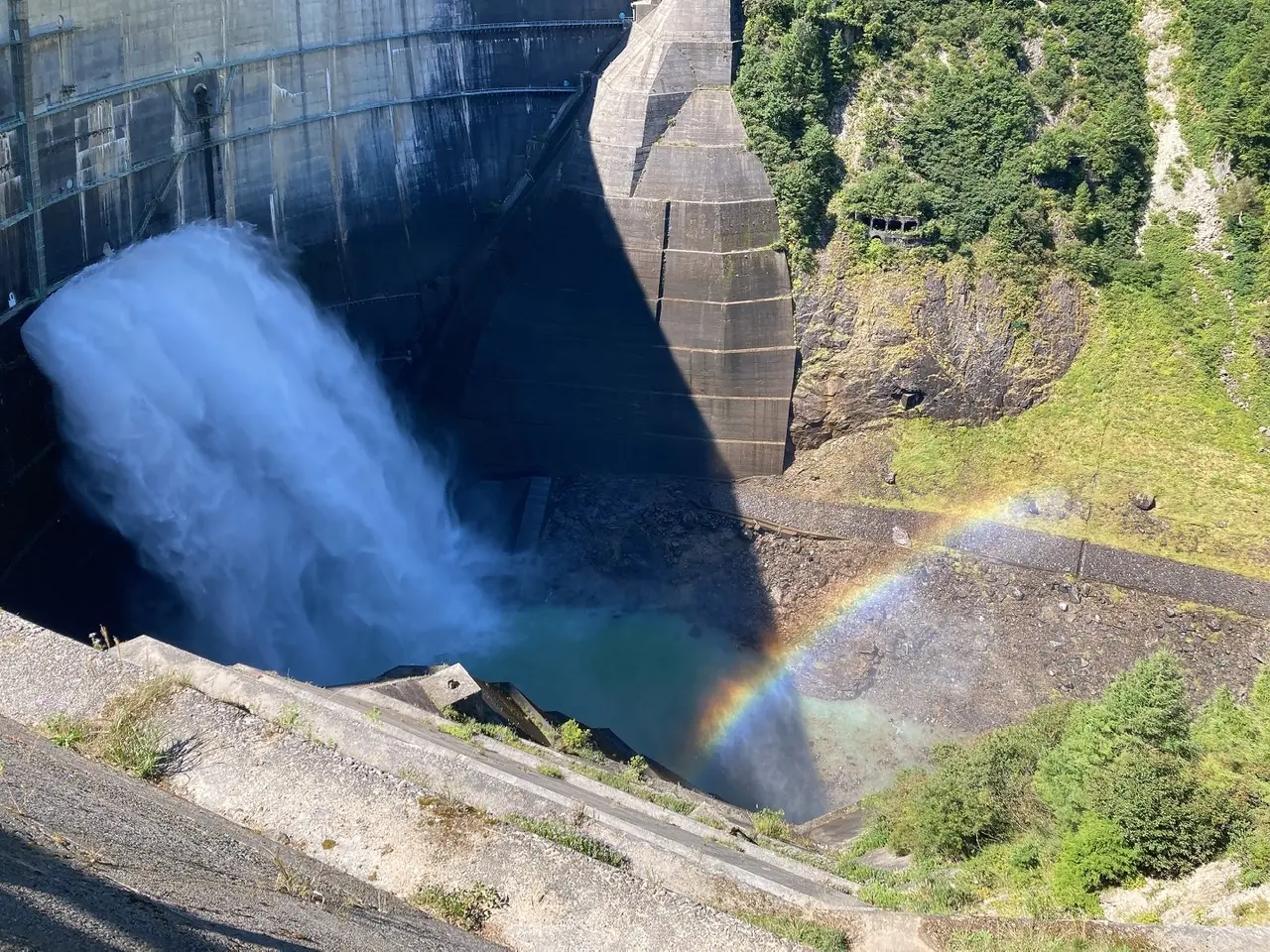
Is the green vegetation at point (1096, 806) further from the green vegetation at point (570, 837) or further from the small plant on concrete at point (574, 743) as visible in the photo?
the small plant on concrete at point (574, 743)

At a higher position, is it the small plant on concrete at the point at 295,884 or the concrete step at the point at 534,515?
the small plant on concrete at the point at 295,884

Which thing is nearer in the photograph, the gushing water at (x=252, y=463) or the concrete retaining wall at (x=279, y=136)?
the concrete retaining wall at (x=279, y=136)

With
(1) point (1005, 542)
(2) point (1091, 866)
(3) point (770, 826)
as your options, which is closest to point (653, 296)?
(1) point (1005, 542)

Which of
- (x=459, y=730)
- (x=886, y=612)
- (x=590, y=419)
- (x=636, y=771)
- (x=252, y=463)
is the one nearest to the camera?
(x=459, y=730)

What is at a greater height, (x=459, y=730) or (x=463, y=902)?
(x=463, y=902)

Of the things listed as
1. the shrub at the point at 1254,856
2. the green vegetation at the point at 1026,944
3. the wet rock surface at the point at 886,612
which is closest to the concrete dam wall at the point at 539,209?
the wet rock surface at the point at 886,612

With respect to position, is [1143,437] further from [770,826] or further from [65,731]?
[65,731]

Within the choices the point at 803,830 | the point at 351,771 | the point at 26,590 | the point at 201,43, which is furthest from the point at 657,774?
the point at 201,43
